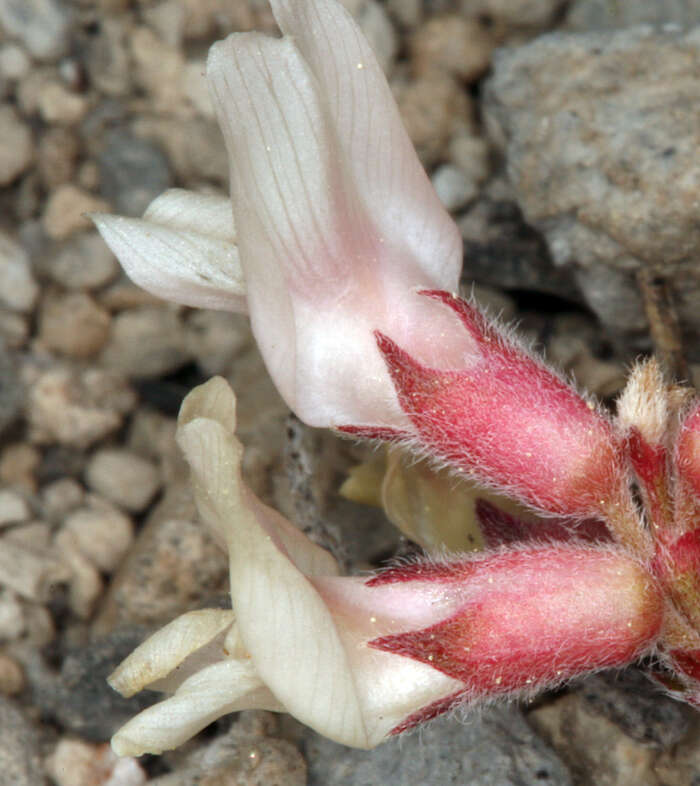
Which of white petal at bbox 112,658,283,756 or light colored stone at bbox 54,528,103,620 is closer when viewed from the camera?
white petal at bbox 112,658,283,756

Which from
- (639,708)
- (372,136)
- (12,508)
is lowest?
(639,708)

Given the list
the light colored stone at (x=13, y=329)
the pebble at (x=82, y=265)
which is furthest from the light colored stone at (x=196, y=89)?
the light colored stone at (x=13, y=329)

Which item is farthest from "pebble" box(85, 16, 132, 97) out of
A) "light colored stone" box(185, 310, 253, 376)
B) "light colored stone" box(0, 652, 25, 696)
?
"light colored stone" box(0, 652, 25, 696)

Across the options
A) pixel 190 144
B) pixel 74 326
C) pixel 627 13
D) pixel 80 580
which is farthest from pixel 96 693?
pixel 627 13

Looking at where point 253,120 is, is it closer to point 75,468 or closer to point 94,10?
point 75,468

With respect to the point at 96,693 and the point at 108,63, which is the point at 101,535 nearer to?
the point at 96,693

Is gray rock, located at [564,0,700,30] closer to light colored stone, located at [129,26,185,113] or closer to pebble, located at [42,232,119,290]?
light colored stone, located at [129,26,185,113]
